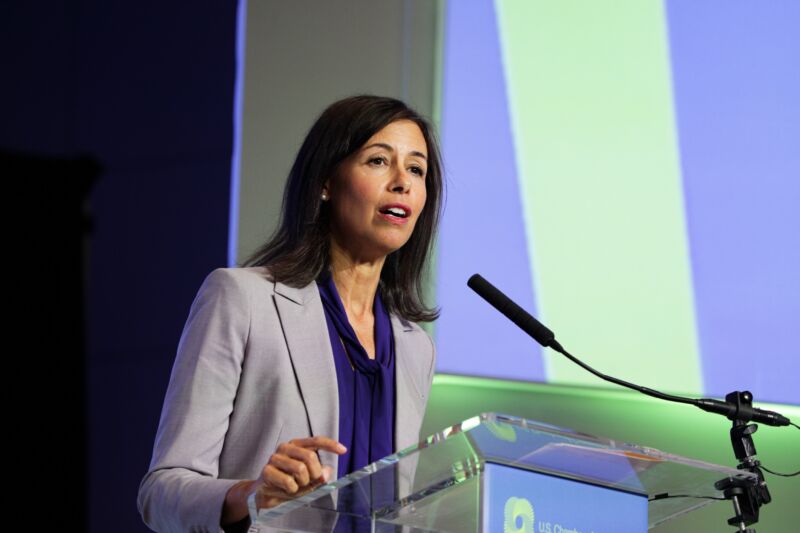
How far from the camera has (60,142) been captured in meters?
4.23

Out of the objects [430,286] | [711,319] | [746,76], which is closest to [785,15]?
[746,76]

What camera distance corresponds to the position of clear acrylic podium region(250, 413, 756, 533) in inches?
48.4

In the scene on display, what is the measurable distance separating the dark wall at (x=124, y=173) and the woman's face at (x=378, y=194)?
6.45 feet

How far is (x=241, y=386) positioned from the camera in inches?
77.0

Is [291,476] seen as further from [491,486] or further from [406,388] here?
[406,388]

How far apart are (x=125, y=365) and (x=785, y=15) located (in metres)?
2.72

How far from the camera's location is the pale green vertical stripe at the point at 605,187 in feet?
10.2

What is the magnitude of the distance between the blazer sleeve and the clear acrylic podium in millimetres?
379

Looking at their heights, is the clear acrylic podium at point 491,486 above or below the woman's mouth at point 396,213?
below

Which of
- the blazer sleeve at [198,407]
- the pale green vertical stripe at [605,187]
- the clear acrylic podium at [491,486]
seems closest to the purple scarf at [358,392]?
the blazer sleeve at [198,407]

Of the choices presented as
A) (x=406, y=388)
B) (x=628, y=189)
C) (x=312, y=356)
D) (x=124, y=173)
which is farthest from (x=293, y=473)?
(x=124, y=173)

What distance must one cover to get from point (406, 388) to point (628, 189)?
129 centimetres

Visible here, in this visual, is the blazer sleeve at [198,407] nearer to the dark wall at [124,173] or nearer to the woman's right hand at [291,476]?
the woman's right hand at [291,476]

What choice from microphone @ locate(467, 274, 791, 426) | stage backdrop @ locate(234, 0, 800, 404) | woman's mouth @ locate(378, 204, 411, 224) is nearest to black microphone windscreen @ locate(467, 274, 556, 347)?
microphone @ locate(467, 274, 791, 426)
